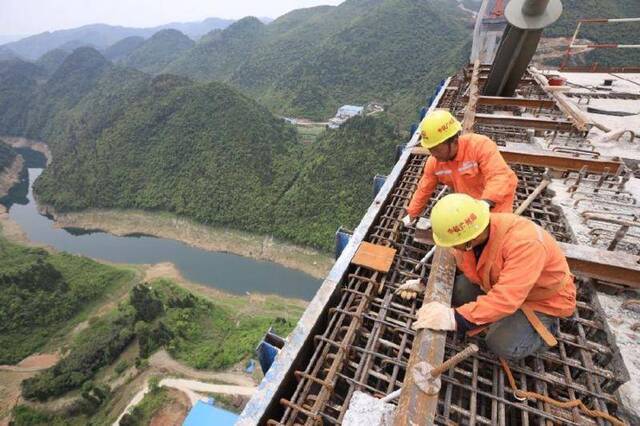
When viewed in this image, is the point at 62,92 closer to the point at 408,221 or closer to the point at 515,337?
the point at 408,221

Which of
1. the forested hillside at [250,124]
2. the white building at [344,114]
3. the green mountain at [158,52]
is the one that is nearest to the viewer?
the forested hillside at [250,124]

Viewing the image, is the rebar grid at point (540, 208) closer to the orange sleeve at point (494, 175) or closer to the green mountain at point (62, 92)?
the orange sleeve at point (494, 175)

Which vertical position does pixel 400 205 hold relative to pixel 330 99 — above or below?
above

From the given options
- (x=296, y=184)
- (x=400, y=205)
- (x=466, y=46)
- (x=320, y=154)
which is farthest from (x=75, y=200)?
(x=466, y=46)

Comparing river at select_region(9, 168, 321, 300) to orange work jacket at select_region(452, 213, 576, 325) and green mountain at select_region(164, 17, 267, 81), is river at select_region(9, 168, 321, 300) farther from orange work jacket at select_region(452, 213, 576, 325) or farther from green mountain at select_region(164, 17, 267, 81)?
green mountain at select_region(164, 17, 267, 81)

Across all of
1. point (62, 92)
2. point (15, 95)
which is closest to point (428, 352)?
point (62, 92)

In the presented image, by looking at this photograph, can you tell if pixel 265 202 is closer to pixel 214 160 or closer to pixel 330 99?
pixel 214 160

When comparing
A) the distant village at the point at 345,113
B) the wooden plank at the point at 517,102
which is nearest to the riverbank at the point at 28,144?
the distant village at the point at 345,113

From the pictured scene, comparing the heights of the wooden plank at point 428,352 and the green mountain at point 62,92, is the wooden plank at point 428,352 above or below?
above
